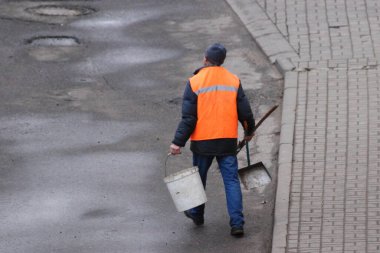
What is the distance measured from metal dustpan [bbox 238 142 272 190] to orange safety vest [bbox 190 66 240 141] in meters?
0.42

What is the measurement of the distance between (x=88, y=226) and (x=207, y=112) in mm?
1620

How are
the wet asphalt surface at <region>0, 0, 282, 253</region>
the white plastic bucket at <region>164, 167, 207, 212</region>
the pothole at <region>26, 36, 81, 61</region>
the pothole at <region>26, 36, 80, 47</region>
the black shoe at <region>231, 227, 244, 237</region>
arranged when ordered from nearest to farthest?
the white plastic bucket at <region>164, 167, 207, 212</region>
the black shoe at <region>231, 227, 244, 237</region>
the wet asphalt surface at <region>0, 0, 282, 253</region>
the pothole at <region>26, 36, 81, 61</region>
the pothole at <region>26, 36, 80, 47</region>

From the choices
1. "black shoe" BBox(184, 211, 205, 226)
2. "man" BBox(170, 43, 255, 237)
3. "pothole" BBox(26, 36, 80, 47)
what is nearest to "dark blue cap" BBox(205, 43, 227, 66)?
"man" BBox(170, 43, 255, 237)

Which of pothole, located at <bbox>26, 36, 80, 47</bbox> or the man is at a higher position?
the man

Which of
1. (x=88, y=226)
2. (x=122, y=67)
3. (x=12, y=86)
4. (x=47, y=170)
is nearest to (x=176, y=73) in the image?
(x=122, y=67)

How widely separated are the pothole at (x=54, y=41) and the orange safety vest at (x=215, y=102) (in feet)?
21.7

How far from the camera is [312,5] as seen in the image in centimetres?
1672

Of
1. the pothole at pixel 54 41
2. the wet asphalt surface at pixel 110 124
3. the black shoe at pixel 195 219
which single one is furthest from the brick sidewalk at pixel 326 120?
the pothole at pixel 54 41

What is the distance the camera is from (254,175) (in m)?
10.1

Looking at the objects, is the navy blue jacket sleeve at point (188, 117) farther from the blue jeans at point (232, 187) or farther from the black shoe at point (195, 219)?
the black shoe at point (195, 219)

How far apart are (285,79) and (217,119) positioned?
4187 mm

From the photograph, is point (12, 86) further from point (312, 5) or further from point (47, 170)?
point (312, 5)

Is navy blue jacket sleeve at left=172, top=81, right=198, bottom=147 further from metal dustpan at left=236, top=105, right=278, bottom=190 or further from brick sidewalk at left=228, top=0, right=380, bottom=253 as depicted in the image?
brick sidewalk at left=228, top=0, right=380, bottom=253

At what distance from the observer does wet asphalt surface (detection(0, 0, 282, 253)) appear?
1018 centimetres
